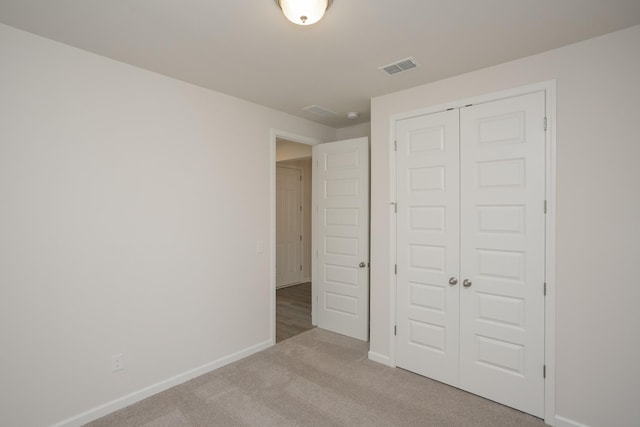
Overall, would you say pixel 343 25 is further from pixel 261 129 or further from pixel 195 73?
pixel 261 129

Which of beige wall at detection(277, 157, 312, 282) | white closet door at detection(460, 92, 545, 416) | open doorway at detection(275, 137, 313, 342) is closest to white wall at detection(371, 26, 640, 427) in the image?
white closet door at detection(460, 92, 545, 416)

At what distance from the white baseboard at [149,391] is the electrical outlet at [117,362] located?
0.75 ft

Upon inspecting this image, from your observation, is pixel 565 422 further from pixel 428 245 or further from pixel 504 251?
pixel 428 245

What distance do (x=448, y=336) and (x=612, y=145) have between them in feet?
6.07

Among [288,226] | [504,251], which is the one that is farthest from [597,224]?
[288,226]

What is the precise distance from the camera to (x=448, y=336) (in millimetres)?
2623

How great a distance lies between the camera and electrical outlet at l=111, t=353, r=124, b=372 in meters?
2.27

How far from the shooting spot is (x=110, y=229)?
89.3 inches

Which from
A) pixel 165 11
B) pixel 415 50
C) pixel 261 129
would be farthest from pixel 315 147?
pixel 165 11

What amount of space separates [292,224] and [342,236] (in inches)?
107

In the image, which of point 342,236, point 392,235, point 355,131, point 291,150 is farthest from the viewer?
point 291,150

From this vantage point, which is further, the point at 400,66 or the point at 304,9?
the point at 400,66

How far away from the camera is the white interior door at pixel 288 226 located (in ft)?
19.7

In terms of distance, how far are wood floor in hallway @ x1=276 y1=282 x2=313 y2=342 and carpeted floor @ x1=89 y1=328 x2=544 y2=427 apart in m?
0.78
